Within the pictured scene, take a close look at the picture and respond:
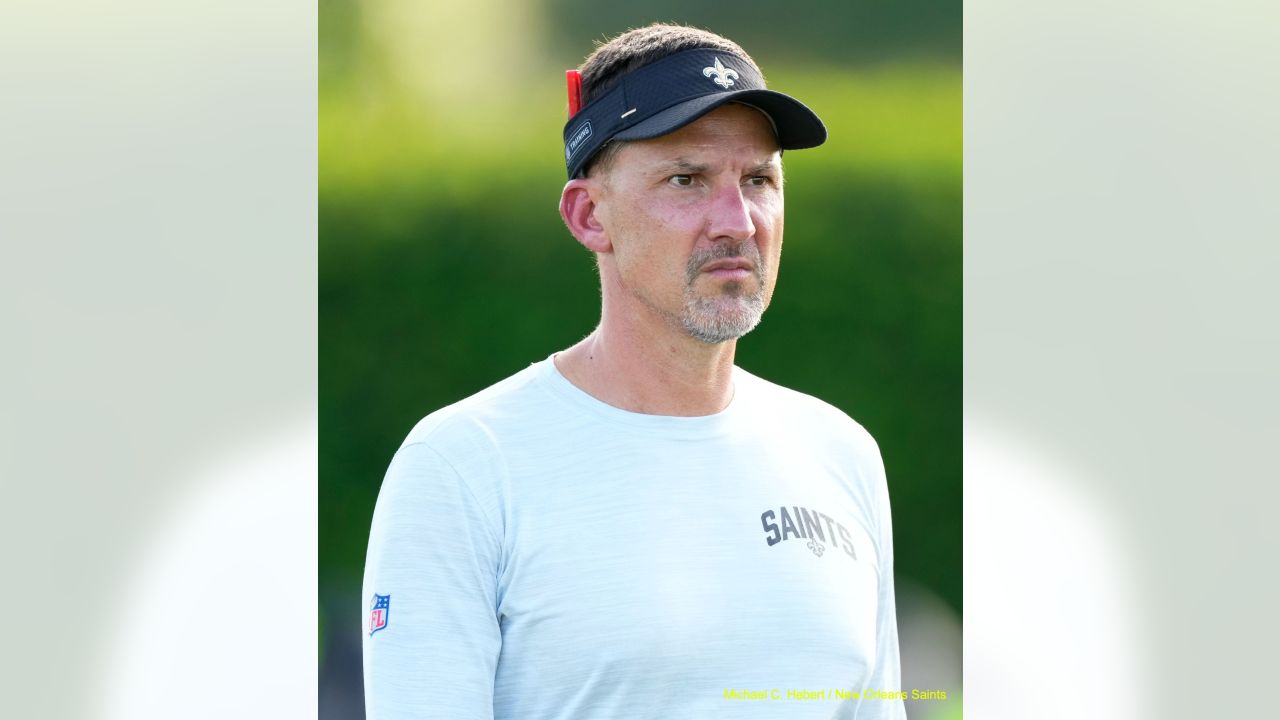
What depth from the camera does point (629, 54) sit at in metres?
1.97

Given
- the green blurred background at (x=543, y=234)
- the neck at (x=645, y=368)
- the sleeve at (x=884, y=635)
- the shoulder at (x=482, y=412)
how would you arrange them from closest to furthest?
the shoulder at (x=482, y=412)
the neck at (x=645, y=368)
the sleeve at (x=884, y=635)
the green blurred background at (x=543, y=234)

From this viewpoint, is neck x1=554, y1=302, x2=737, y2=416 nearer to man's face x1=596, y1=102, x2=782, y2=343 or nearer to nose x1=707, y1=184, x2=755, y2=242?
man's face x1=596, y1=102, x2=782, y2=343

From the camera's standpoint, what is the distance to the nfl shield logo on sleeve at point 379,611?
1.72 meters

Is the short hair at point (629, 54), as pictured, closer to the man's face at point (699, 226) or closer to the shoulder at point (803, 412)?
the man's face at point (699, 226)

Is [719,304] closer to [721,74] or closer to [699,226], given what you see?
[699,226]

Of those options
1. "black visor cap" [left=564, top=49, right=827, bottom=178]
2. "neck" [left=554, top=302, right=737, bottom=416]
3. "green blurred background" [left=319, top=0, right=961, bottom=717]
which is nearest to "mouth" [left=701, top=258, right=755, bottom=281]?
"neck" [left=554, top=302, right=737, bottom=416]

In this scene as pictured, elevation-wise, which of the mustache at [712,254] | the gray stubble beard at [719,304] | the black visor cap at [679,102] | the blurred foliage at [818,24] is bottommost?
the gray stubble beard at [719,304]

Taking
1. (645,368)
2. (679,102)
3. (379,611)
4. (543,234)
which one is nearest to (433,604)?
(379,611)

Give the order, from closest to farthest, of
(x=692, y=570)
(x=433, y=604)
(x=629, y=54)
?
1. (x=433, y=604)
2. (x=692, y=570)
3. (x=629, y=54)

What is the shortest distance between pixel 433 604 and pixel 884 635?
782 millimetres

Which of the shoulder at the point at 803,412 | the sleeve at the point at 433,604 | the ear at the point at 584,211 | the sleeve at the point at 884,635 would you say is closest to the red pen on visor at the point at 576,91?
the ear at the point at 584,211
